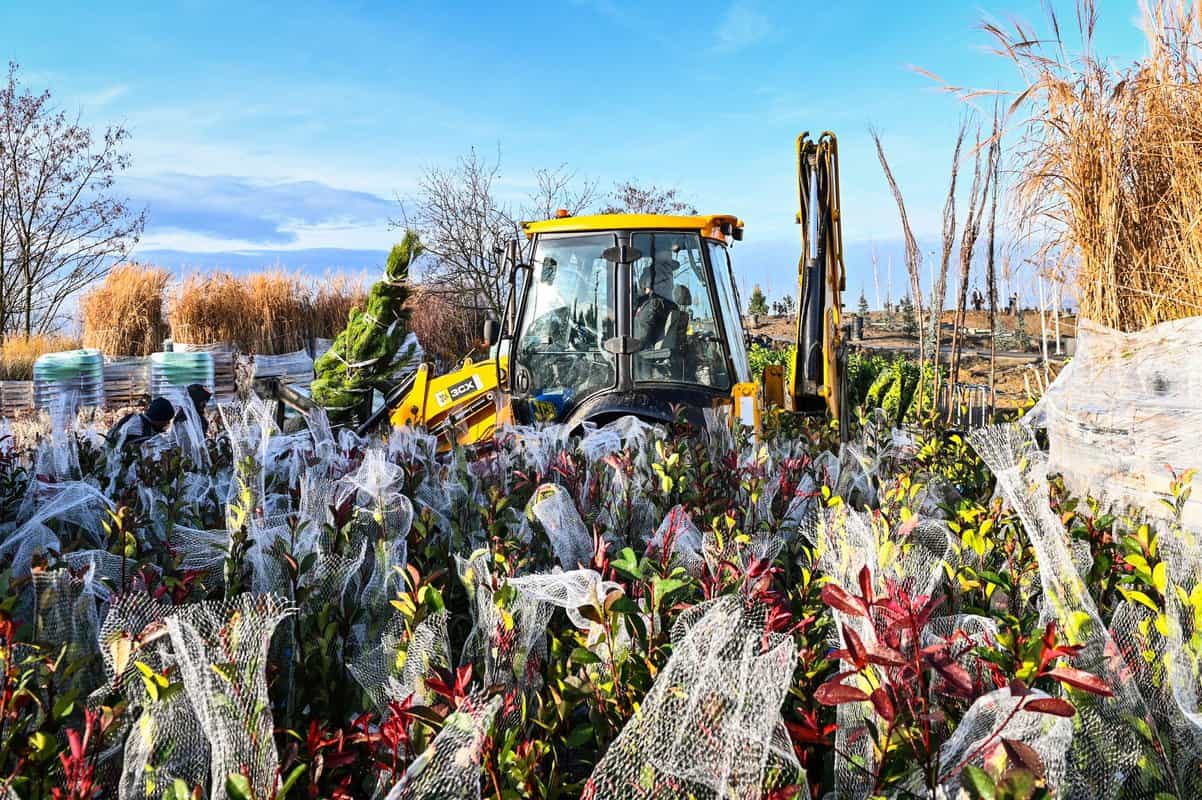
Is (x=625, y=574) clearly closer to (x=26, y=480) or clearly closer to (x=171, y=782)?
(x=171, y=782)

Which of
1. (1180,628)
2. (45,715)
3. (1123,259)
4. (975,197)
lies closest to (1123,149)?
(1123,259)

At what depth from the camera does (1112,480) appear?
254 centimetres

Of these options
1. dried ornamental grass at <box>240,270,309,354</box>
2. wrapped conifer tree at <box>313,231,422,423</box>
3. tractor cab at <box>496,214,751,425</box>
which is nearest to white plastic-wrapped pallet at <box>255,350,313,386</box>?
dried ornamental grass at <box>240,270,309,354</box>

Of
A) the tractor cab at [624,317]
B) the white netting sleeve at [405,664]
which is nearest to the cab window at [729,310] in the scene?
the tractor cab at [624,317]

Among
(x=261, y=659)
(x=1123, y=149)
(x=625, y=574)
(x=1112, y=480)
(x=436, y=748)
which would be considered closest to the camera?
(x=436, y=748)

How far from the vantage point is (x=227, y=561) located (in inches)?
57.5

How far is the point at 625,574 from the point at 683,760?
0.57m

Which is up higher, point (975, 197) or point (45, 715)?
point (975, 197)

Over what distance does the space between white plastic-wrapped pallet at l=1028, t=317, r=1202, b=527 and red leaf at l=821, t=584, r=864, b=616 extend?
1.88 metres

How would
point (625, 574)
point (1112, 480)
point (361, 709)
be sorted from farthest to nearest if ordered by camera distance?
point (1112, 480), point (625, 574), point (361, 709)

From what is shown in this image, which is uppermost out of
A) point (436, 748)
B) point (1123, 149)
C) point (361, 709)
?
point (1123, 149)

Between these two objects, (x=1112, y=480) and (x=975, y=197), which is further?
(x=975, y=197)

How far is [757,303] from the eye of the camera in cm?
3531

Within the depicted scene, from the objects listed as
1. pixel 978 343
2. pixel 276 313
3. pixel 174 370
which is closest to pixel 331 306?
pixel 276 313
